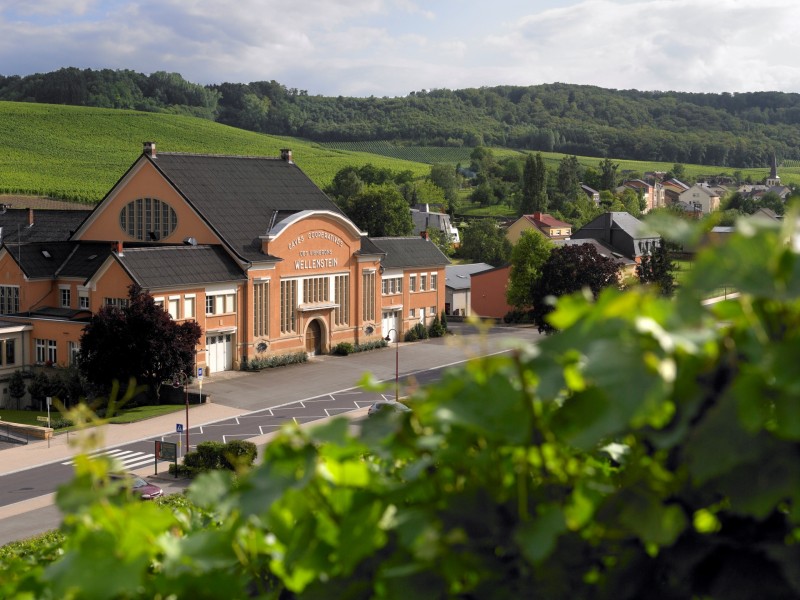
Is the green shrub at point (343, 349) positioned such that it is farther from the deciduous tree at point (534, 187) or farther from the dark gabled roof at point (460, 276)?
the deciduous tree at point (534, 187)

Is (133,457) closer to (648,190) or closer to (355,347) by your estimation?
(355,347)

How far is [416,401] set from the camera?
2.26 meters

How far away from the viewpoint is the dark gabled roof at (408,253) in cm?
6019

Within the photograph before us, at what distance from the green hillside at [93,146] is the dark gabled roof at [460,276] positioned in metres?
54.9

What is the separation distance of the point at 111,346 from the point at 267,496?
40507 millimetres

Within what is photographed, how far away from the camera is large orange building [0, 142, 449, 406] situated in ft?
151

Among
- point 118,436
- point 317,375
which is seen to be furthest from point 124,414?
point 317,375

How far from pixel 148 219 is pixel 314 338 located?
1094cm

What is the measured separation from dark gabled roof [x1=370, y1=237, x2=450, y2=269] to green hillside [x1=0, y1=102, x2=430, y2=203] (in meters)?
62.9

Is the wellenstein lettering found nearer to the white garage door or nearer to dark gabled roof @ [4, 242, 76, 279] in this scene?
the white garage door

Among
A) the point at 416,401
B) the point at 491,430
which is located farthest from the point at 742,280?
the point at 416,401

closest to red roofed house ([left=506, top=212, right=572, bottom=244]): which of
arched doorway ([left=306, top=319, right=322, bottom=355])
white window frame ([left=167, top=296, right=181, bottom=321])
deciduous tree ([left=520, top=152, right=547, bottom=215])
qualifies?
deciduous tree ([left=520, top=152, right=547, bottom=215])

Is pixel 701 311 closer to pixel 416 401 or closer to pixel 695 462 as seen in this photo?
pixel 695 462

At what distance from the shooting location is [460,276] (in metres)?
75.0
